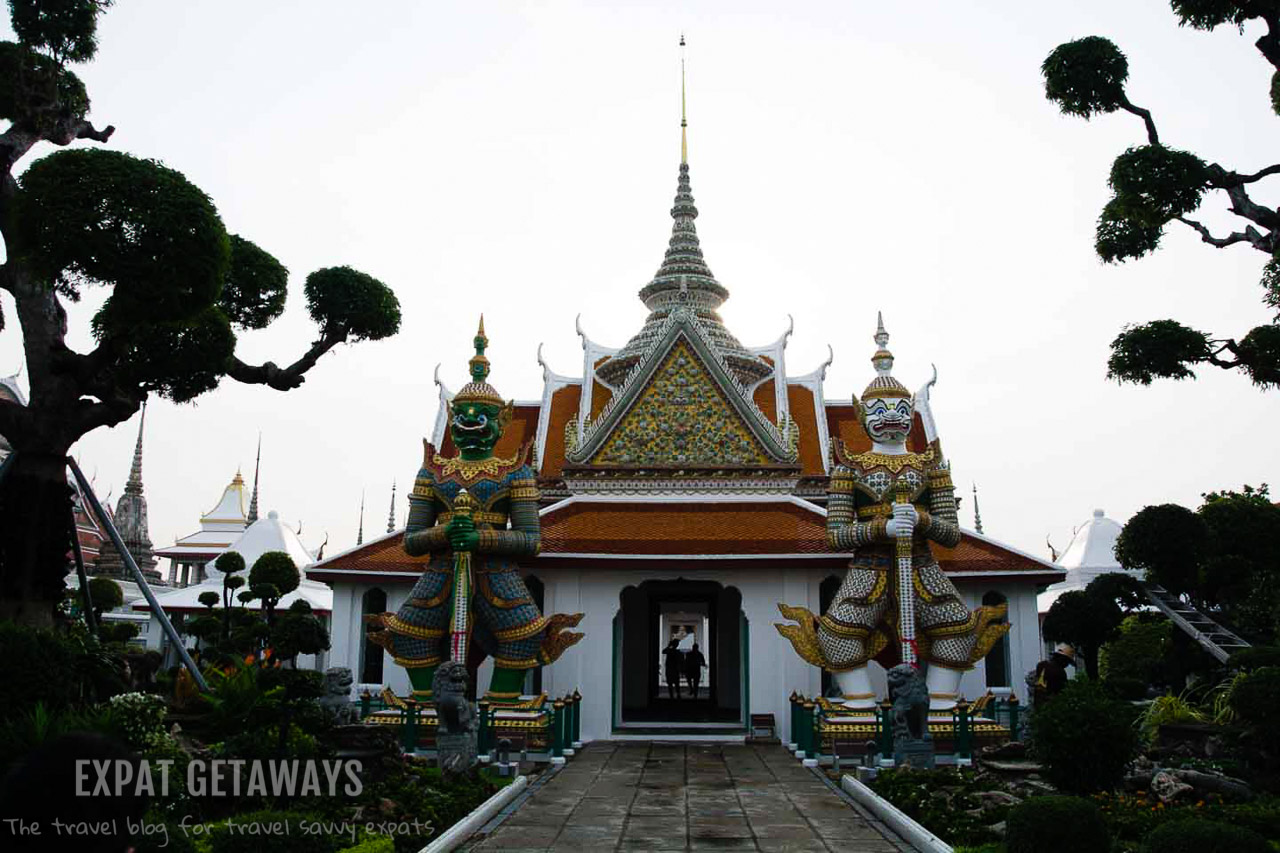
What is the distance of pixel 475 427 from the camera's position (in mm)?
14344

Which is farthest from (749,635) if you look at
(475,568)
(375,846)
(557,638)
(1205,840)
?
(1205,840)

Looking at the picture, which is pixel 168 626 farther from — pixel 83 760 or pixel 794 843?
pixel 83 760

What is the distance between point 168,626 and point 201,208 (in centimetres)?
557

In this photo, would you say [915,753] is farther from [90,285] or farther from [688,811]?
[90,285]

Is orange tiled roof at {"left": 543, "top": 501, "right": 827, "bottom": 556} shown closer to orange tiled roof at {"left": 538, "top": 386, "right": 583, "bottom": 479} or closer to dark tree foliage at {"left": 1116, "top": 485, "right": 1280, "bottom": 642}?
orange tiled roof at {"left": 538, "top": 386, "right": 583, "bottom": 479}

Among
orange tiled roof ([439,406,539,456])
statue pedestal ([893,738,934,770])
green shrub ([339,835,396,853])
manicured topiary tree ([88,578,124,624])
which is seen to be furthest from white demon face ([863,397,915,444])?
manicured topiary tree ([88,578,124,624])

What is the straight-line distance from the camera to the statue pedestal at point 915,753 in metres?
10.7

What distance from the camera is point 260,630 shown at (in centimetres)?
2036

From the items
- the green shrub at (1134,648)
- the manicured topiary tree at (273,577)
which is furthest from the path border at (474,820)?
the green shrub at (1134,648)

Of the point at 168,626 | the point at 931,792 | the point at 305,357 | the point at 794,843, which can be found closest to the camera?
the point at 794,843

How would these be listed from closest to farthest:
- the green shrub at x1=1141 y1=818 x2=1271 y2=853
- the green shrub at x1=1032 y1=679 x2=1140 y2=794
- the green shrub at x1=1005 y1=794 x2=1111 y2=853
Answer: the green shrub at x1=1141 y1=818 x2=1271 y2=853 < the green shrub at x1=1005 y1=794 x2=1111 y2=853 < the green shrub at x1=1032 y1=679 x2=1140 y2=794

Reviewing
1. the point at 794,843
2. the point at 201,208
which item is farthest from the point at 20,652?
the point at 794,843

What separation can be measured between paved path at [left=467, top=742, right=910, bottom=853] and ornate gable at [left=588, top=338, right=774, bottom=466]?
5836mm

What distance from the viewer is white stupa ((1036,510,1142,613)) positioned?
2852 centimetres
